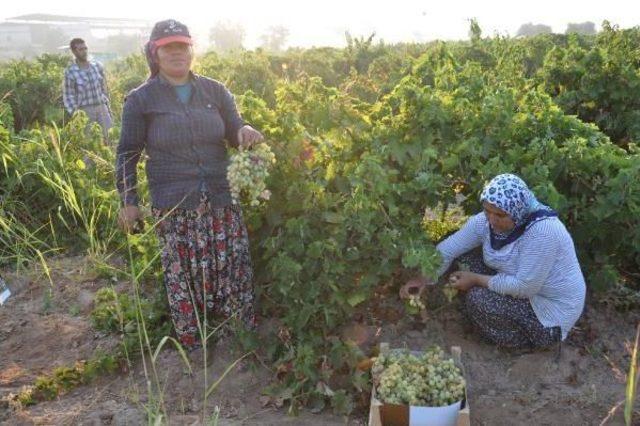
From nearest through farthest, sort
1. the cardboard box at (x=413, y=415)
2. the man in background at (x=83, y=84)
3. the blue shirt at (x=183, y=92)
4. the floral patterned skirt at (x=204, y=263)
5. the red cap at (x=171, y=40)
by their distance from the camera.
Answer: the cardboard box at (x=413, y=415) → the red cap at (x=171, y=40) → the blue shirt at (x=183, y=92) → the floral patterned skirt at (x=204, y=263) → the man in background at (x=83, y=84)

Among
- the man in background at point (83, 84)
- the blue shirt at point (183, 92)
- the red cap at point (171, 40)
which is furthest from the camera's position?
the man in background at point (83, 84)

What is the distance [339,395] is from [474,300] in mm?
909

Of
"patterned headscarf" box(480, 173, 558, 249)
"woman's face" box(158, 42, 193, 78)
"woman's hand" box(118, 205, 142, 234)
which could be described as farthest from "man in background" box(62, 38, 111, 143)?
"patterned headscarf" box(480, 173, 558, 249)

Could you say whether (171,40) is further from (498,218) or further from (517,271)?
(517,271)

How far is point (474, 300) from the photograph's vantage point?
332cm

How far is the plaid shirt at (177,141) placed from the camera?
3.04 metres

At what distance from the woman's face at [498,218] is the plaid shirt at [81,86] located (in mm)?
5547

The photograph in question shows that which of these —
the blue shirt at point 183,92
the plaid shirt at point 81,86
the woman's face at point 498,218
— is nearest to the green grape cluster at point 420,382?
the woman's face at point 498,218

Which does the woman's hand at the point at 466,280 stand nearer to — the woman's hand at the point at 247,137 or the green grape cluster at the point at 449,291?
the green grape cluster at the point at 449,291

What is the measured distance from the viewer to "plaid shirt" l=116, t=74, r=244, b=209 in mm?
3045

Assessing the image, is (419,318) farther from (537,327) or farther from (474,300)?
(537,327)

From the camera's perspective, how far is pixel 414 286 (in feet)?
10.7

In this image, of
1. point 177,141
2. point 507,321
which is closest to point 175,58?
point 177,141

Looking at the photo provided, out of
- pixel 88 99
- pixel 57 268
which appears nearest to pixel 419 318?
pixel 57 268
